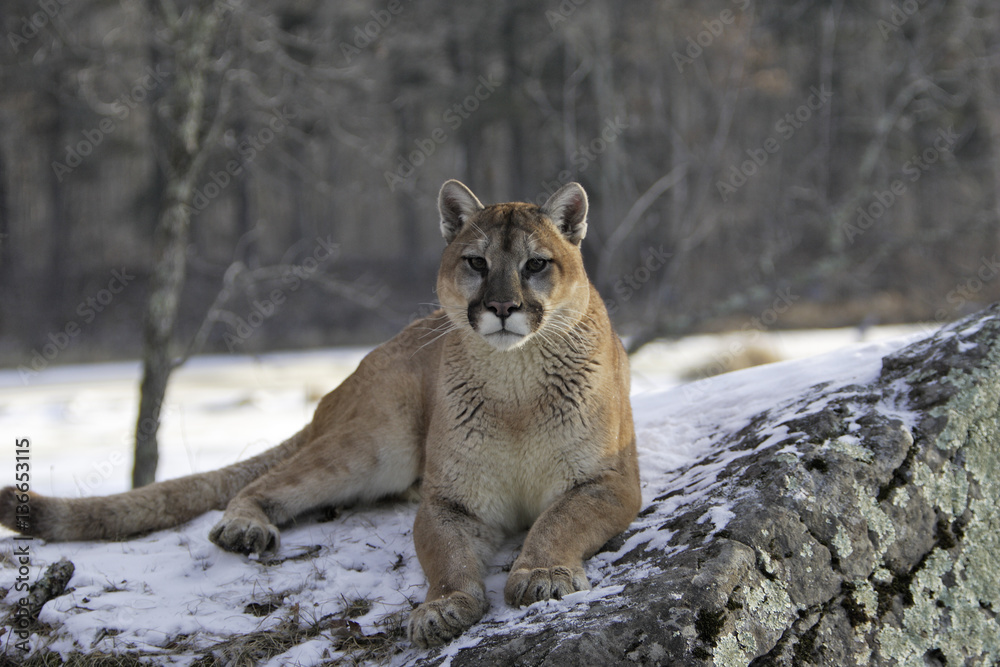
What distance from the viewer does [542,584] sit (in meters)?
2.75

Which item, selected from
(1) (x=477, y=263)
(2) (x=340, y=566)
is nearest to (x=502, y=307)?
(1) (x=477, y=263)

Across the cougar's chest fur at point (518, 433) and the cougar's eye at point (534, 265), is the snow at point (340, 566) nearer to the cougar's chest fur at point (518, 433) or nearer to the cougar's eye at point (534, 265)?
the cougar's chest fur at point (518, 433)

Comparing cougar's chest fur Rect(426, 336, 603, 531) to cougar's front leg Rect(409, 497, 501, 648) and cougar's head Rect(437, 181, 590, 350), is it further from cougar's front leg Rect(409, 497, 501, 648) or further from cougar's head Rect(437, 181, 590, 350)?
cougar's head Rect(437, 181, 590, 350)

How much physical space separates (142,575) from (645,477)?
246 cm

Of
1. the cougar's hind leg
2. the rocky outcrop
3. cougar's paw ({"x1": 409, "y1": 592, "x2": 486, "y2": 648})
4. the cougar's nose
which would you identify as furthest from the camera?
the cougar's hind leg

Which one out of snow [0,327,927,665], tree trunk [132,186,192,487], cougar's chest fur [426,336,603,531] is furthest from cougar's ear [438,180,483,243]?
tree trunk [132,186,192,487]

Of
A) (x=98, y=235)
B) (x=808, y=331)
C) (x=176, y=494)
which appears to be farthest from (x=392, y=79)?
(x=176, y=494)

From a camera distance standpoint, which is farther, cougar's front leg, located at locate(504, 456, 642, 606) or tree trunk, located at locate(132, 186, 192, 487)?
tree trunk, located at locate(132, 186, 192, 487)

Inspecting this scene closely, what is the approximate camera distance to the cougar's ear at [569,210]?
12.1 ft

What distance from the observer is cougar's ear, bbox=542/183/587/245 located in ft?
12.1

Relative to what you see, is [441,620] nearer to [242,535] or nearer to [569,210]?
[242,535]

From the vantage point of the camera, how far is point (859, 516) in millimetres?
2805

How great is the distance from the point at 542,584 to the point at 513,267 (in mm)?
1364

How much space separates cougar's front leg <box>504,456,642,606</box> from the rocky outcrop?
12 cm
